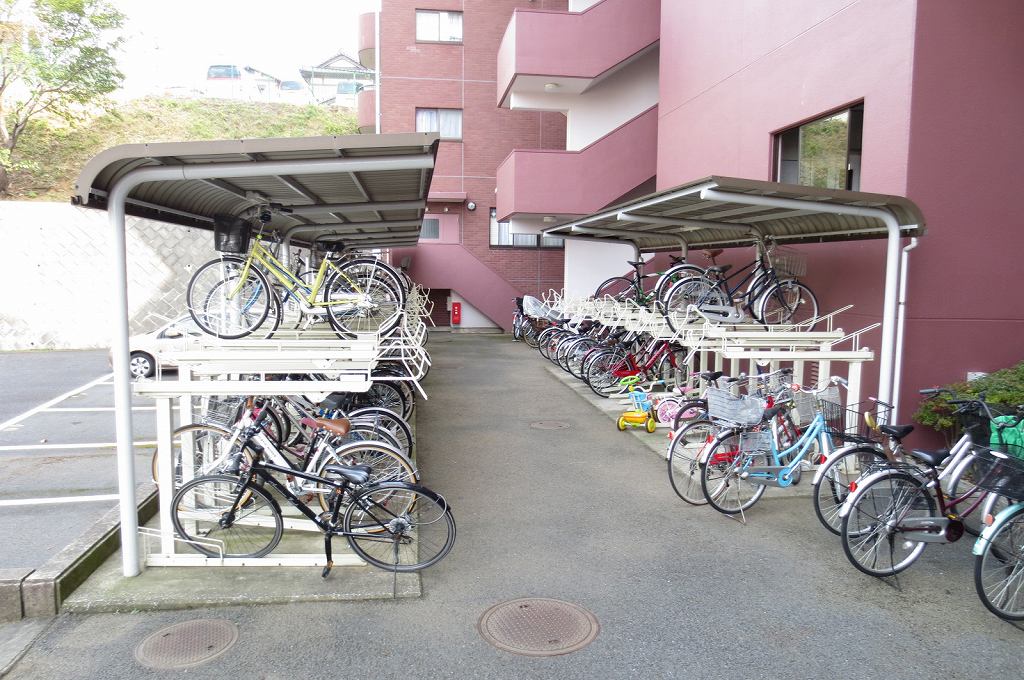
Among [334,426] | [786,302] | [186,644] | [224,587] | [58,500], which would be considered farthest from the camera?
[786,302]

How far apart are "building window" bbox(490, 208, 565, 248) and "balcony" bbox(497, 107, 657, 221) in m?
4.94

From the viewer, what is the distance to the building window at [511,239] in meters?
20.3

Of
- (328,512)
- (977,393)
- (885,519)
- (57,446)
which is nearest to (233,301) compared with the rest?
(328,512)

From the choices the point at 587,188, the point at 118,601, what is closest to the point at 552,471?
the point at 118,601

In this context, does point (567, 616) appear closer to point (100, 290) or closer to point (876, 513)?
point (876, 513)

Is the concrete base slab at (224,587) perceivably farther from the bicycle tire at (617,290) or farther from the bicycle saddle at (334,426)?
the bicycle tire at (617,290)

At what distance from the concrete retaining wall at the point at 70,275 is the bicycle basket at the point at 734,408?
45.3ft

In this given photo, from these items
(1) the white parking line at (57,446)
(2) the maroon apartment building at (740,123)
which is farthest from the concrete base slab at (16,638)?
(2) the maroon apartment building at (740,123)

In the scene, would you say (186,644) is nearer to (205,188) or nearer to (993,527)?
(205,188)

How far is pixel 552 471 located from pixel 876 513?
10.6ft

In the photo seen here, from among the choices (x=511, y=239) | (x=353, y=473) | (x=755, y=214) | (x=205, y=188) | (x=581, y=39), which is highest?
(x=581, y=39)

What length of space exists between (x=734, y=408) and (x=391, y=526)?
2.91 metres

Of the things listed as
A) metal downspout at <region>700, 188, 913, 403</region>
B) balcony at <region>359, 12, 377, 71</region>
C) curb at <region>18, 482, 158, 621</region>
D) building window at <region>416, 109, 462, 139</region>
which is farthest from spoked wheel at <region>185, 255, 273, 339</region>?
balcony at <region>359, 12, 377, 71</region>

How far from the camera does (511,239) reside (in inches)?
807
